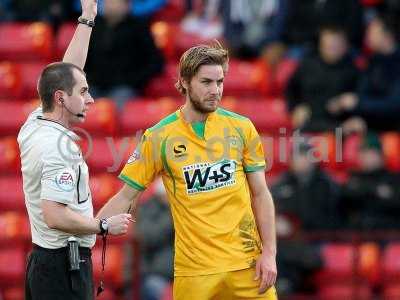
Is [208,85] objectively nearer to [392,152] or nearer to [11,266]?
[11,266]

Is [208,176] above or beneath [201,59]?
beneath

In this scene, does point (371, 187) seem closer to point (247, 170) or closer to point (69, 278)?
point (247, 170)

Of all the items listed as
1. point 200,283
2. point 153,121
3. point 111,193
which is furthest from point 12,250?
point 200,283

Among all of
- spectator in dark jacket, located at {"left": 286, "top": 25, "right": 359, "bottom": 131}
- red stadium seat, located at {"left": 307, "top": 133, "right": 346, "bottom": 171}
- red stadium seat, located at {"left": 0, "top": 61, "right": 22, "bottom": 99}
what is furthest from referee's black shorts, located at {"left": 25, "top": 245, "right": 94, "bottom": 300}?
red stadium seat, located at {"left": 0, "top": 61, "right": 22, "bottom": 99}

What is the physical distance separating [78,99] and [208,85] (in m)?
0.78

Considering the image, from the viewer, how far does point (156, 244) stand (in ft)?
37.5

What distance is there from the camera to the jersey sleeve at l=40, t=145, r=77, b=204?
713 cm

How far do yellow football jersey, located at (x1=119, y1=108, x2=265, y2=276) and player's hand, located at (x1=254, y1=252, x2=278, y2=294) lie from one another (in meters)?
0.08

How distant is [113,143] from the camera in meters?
12.8

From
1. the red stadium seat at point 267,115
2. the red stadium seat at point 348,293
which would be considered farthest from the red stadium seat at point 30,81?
the red stadium seat at point 348,293

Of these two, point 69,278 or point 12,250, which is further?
point 12,250

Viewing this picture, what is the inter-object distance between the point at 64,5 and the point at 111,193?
2896 mm

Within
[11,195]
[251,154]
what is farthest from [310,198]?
[251,154]

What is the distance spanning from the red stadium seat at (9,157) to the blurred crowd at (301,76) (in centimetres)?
104
